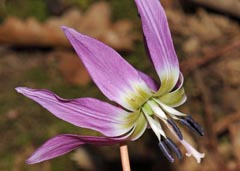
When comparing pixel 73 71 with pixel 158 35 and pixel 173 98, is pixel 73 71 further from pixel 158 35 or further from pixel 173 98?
pixel 158 35

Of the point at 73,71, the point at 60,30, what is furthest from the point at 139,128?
the point at 60,30

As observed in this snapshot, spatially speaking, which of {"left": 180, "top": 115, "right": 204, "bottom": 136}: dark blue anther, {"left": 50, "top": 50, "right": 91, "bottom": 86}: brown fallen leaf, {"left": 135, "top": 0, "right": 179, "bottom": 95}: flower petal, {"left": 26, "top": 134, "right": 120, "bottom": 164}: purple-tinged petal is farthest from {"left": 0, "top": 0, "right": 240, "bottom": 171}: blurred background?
{"left": 26, "top": 134, "right": 120, "bottom": 164}: purple-tinged petal

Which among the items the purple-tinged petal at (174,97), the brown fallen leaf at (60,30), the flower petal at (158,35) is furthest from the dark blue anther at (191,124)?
the brown fallen leaf at (60,30)

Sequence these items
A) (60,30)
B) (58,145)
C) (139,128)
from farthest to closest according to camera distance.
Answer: (60,30) < (139,128) < (58,145)

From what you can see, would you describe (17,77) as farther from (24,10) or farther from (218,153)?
(218,153)

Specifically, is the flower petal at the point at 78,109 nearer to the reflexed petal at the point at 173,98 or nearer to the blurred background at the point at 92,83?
the reflexed petal at the point at 173,98

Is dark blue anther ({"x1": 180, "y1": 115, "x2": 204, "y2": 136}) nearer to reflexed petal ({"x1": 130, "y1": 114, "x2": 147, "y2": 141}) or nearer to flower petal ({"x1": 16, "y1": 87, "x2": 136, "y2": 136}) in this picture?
reflexed petal ({"x1": 130, "y1": 114, "x2": 147, "y2": 141})

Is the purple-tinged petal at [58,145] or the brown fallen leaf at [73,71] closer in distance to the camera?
the purple-tinged petal at [58,145]
